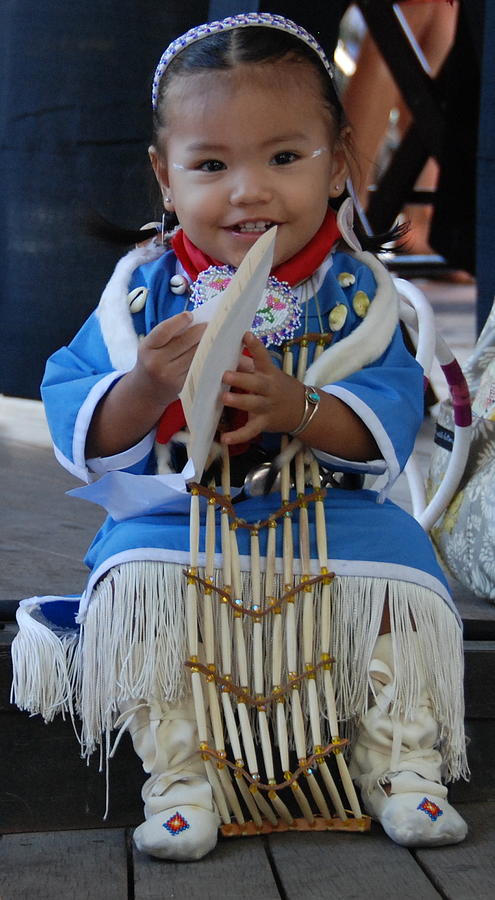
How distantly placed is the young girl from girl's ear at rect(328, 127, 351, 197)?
0.6 inches

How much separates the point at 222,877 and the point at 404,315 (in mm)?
759

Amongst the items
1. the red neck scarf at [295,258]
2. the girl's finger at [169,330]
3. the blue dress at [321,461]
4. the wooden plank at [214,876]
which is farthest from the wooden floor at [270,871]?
the red neck scarf at [295,258]

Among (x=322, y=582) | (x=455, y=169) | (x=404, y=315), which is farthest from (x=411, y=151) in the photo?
(x=322, y=582)

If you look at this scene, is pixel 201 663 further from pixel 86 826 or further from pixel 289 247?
pixel 289 247

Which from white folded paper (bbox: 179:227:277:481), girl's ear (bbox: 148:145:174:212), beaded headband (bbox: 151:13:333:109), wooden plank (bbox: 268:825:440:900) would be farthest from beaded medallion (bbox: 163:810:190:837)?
beaded headband (bbox: 151:13:333:109)

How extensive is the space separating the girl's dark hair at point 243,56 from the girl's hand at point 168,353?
34 centimetres

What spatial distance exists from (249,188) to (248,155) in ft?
0.14

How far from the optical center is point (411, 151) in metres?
5.08

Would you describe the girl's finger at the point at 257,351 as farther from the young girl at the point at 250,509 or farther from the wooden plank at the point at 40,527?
the wooden plank at the point at 40,527

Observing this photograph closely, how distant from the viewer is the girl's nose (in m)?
1.39

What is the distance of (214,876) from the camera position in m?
1.25

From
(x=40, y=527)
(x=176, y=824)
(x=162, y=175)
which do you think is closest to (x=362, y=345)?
(x=162, y=175)

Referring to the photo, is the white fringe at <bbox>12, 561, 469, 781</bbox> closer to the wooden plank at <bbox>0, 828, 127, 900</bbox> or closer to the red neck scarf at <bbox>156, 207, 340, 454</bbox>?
the wooden plank at <bbox>0, 828, 127, 900</bbox>

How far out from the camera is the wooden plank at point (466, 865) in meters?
1.22
